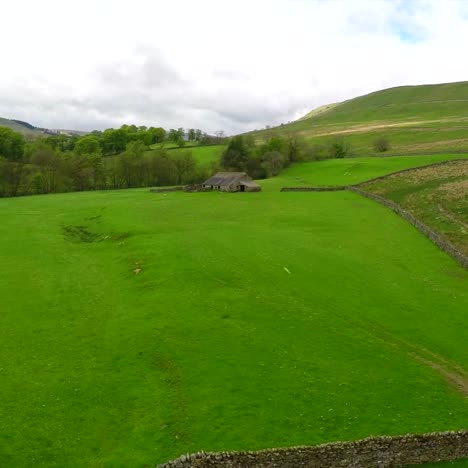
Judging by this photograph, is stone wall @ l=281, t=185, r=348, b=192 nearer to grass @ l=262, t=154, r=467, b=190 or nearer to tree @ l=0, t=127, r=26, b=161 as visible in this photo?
grass @ l=262, t=154, r=467, b=190

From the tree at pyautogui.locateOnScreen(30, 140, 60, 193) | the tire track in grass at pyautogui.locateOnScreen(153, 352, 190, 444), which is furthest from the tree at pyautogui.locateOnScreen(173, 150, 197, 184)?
the tire track in grass at pyautogui.locateOnScreen(153, 352, 190, 444)

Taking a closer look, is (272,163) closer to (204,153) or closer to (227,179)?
(227,179)

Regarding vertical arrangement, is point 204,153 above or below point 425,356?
above

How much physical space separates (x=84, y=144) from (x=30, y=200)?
50.5 m

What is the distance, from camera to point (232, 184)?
93375mm

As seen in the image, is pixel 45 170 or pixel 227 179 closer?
pixel 227 179

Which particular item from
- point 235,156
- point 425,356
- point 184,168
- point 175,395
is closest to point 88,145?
point 184,168

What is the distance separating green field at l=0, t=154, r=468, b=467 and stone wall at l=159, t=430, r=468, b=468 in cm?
103

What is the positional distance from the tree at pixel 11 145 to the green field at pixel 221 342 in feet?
243

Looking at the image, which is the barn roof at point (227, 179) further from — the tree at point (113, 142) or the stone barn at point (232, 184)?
the tree at point (113, 142)

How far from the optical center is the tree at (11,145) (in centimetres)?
11769

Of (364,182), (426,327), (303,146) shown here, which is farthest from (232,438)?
(303,146)

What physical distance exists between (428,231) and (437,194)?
2138cm

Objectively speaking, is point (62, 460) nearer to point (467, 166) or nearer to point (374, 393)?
point (374, 393)
